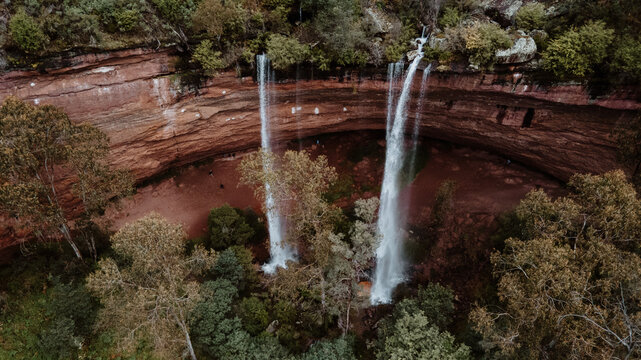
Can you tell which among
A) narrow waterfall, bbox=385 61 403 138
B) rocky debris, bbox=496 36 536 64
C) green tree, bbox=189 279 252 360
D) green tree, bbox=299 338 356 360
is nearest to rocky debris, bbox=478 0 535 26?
rocky debris, bbox=496 36 536 64

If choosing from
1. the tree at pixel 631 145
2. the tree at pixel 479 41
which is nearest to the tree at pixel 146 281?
the tree at pixel 479 41

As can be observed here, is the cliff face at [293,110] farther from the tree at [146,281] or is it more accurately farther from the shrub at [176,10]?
the tree at [146,281]

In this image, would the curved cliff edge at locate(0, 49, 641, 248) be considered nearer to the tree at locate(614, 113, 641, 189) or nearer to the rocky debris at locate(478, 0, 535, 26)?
the tree at locate(614, 113, 641, 189)

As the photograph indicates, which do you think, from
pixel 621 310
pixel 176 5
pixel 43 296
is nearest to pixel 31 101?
pixel 176 5

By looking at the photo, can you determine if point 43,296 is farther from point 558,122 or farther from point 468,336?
point 558,122

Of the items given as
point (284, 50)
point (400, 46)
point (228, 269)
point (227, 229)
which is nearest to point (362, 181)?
point (400, 46)

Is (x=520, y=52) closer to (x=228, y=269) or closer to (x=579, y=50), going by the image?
(x=579, y=50)

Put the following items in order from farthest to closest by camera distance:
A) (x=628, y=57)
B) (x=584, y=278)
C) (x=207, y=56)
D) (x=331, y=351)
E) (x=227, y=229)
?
(x=227, y=229), (x=207, y=56), (x=331, y=351), (x=628, y=57), (x=584, y=278)
